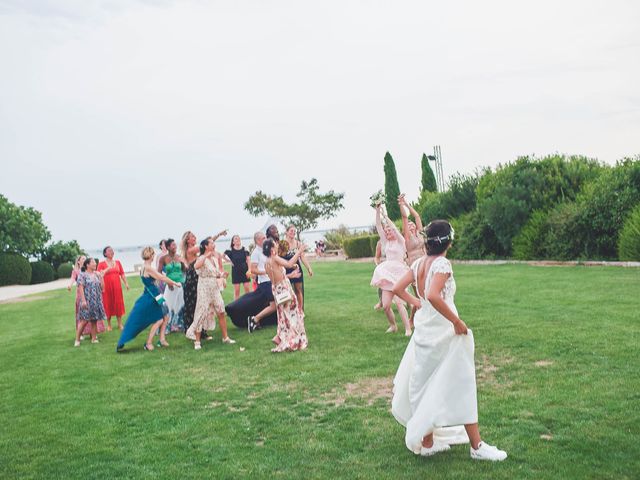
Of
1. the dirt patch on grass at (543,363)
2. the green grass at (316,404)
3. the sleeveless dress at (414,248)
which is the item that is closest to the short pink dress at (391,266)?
the sleeveless dress at (414,248)

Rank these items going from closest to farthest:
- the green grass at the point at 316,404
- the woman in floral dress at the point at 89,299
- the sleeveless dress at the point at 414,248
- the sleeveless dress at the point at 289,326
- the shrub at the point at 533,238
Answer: the green grass at the point at 316,404, the sleeveless dress at the point at 289,326, the sleeveless dress at the point at 414,248, the woman in floral dress at the point at 89,299, the shrub at the point at 533,238

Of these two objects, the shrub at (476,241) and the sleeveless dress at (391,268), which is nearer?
the sleeveless dress at (391,268)

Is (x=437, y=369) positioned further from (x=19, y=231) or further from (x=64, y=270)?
(x=64, y=270)

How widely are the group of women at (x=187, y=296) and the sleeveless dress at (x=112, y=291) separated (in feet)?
2.44

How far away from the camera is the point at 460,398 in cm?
496

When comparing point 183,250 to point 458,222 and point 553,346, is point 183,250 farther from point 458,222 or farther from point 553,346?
point 458,222

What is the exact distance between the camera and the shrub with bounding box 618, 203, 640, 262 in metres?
21.0

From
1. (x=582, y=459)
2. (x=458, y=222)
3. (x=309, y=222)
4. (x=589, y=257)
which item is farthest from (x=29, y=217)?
(x=582, y=459)

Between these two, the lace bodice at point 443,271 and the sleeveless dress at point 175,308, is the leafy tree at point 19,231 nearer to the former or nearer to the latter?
the sleeveless dress at point 175,308

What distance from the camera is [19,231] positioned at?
144 ft

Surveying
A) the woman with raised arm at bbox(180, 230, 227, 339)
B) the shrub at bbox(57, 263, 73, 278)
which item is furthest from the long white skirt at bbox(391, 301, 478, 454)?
the shrub at bbox(57, 263, 73, 278)

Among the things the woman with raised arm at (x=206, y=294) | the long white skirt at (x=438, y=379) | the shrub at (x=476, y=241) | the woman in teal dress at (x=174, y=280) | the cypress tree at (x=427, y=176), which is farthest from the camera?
the cypress tree at (x=427, y=176)

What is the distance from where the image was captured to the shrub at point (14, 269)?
135 ft

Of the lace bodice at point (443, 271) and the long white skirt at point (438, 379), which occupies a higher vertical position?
the lace bodice at point (443, 271)
